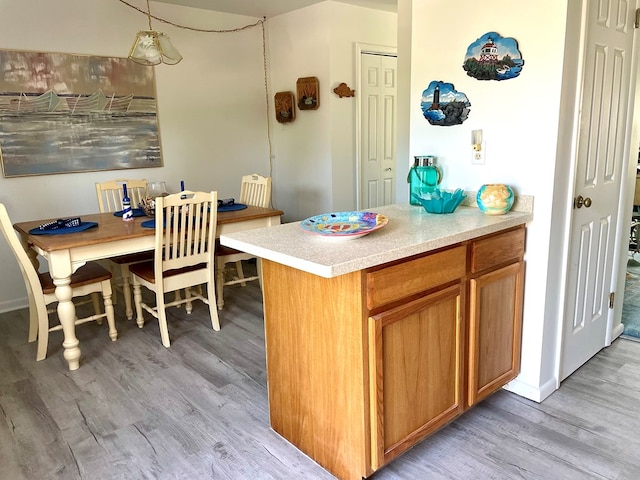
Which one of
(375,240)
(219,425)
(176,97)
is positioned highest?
(176,97)

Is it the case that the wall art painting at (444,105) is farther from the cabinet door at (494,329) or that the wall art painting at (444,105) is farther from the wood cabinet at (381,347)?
the cabinet door at (494,329)

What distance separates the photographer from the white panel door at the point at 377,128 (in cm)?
487

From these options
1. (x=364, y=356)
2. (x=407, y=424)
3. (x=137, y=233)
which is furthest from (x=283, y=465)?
(x=137, y=233)

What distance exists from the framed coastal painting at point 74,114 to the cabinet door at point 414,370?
10.9 feet

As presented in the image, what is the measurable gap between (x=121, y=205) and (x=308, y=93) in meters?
2.04

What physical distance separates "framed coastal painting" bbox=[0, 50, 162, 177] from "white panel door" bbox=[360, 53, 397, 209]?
6.55ft

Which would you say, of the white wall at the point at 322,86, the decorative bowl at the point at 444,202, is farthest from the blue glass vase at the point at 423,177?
the white wall at the point at 322,86

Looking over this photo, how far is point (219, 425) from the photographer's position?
225 centimetres

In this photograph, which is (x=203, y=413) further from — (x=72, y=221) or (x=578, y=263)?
(x=578, y=263)

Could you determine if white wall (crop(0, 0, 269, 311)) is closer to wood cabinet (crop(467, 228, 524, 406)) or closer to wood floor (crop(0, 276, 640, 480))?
wood floor (crop(0, 276, 640, 480))

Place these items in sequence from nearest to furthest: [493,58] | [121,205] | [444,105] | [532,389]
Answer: [493,58], [532,389], [444,105], [121,205]

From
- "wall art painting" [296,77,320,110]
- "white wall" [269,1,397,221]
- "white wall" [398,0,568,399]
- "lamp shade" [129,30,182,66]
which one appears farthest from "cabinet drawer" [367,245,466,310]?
"wall art painting" [296,77,320,110]

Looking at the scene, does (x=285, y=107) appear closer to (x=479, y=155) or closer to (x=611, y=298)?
(x=479, y=155)

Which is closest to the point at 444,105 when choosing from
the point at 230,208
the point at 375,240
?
the point at 375,240
